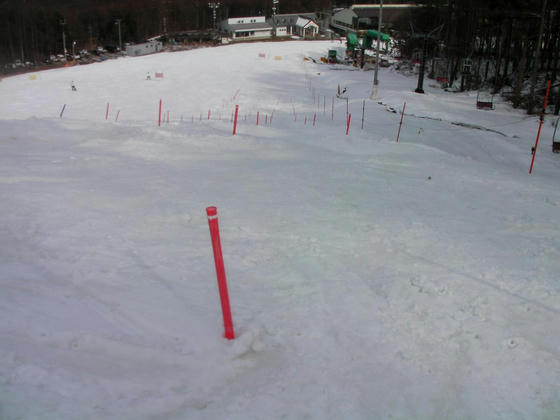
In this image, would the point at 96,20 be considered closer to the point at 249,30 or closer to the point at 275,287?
the point at 249,30

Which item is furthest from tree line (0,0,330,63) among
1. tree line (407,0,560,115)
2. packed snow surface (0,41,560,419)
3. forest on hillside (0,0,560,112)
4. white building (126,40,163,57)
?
packed snow surface (0,41,560,419)

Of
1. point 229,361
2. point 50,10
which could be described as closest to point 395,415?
point 229,361

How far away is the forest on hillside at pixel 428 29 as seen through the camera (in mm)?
30594

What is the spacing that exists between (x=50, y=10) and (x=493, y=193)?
131 meters

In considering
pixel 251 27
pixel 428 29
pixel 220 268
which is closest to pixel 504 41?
pixel 428 29

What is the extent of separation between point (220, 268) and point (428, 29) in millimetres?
42400

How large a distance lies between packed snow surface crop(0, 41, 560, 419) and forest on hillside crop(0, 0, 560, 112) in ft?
69.6

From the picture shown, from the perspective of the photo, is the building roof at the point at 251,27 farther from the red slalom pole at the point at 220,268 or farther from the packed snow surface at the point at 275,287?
the red slalom pole at the point at 220,268

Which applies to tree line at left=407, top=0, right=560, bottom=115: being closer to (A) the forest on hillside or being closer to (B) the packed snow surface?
(A) the forest on hillside

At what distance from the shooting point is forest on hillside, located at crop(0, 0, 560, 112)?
100 ft

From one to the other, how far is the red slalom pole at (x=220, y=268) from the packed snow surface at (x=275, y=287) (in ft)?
0.54

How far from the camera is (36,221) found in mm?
6910

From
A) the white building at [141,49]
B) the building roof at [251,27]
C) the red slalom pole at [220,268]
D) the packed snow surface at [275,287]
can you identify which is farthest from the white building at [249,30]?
the red slalom pole at [220,268]

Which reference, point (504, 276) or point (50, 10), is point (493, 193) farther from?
point (50, 10)
